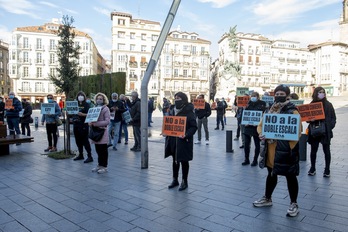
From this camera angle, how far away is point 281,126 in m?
4.23

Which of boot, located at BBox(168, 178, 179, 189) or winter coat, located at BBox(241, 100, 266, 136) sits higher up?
winter coat, located at BBox(241, 100, 266, 136)

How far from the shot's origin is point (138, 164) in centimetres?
802

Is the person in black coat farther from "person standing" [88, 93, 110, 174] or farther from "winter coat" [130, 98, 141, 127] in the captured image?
"winter coat" [130, 98, 141, 127]

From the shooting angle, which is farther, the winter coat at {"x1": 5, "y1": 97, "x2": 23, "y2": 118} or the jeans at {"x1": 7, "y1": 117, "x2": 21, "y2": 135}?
the jeans at {"x1": 7, "y1": 117, "x2": 21, "y2": 135}

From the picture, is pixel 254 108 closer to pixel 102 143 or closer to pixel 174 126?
pixel 174 126

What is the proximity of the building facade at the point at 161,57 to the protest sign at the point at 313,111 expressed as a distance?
200 ft

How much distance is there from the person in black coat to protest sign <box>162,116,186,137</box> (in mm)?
93

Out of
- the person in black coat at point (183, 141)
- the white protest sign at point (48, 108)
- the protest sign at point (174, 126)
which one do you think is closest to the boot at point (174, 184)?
the person in black coat at point (183, 141)

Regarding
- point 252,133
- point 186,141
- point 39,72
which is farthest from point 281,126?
point 39,72

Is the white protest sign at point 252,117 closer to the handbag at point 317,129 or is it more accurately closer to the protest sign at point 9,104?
the handbag at point 317,129

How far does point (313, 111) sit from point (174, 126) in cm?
318

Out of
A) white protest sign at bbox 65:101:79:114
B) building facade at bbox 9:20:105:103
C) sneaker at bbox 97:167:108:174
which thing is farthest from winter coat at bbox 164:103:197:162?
building facade at bbox 9:20:105:103

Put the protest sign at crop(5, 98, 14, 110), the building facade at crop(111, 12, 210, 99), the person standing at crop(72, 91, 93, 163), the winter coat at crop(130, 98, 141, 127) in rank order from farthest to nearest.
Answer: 1. the building facade at crop(111, 12, 210, 99)
2. the protest sign at crop(5, 98, 14, 110)
3. the winter coat at crop(130, 98, 141, 127)
4. the person standing at crop(72, 91, 93, 163)

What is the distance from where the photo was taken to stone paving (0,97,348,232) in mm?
4055
